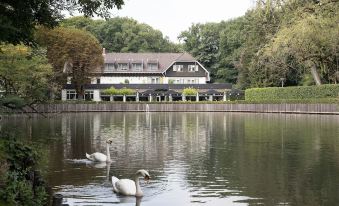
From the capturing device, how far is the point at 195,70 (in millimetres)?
107688

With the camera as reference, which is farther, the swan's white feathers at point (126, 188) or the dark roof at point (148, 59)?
the dark roof at point (148, 59)

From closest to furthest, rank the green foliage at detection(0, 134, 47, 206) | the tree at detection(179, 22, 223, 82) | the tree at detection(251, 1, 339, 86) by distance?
1. the green foliage at detection(0, 134, 47, 206)
2. the tree at detection(251, 1, 339, 86)
3. the tree at detection(179, 22, 223, 82)

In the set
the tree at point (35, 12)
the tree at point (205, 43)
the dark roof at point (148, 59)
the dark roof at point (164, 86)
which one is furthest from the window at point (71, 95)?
the tree at point (35, 12)

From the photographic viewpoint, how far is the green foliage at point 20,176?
890cm

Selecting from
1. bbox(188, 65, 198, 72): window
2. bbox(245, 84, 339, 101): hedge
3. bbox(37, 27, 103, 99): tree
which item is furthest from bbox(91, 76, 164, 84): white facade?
bbox(245, 84, 339, 101): hedge

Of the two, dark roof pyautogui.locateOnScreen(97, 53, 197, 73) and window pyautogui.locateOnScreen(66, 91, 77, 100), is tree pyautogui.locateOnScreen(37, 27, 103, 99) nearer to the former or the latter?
window pyautogui.locateOnScreen(66, 91, 77, 100)

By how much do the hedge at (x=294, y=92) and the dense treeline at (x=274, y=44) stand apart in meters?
1.48

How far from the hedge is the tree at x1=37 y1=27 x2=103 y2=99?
24709 mm

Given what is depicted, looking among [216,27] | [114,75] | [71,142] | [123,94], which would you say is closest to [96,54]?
[123,94]

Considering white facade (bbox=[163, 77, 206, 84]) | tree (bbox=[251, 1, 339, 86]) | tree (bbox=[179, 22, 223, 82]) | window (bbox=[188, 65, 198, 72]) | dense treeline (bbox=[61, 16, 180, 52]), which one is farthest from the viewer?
dense treeline (bbox=[61, 16, 180, 52])

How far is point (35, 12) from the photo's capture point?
48.6 feet

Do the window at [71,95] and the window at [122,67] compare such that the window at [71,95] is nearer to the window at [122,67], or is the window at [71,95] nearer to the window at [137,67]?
the window at [122,67]

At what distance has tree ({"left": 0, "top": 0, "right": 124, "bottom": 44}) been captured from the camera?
44.5 feet

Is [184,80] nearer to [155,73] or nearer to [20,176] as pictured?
[155,73]
